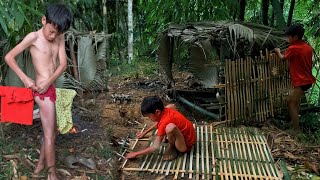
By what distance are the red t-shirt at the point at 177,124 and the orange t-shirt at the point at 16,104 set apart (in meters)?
1.38

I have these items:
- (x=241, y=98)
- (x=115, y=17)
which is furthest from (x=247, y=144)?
(x=115, y=17)

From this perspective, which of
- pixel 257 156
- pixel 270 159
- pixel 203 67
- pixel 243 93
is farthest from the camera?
pixel 203 67

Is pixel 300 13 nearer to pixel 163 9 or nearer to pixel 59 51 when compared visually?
pixel 163 9

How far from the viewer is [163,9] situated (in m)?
8.77

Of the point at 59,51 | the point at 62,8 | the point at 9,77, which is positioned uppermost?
the point at 62,8

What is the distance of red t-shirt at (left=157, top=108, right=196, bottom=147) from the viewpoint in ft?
12.8

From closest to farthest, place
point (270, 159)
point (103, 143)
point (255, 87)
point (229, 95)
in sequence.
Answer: point (270, 159) → point (103, 143) → point (229, 95) → point (255, 87)

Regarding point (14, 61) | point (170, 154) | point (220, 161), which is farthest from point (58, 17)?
point (220, 161)

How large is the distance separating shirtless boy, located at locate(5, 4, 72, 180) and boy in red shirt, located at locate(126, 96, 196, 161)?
103 centimetres

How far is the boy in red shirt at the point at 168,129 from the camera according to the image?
12.7 feet

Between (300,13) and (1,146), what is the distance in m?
10.9

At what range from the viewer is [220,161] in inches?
161

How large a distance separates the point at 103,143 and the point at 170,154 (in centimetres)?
89

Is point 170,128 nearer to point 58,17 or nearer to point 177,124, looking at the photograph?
point 177,124
